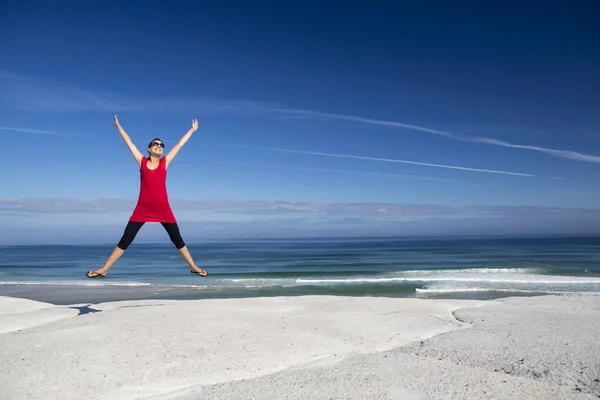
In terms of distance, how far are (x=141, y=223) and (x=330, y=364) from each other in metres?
5.28

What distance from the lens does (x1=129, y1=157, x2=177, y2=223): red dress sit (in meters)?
3.40

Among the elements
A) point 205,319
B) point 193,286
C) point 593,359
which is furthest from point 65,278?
point 593,359

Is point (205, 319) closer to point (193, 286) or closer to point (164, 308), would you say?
point (164, 308)

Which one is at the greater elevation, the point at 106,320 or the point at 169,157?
the point at 169,157

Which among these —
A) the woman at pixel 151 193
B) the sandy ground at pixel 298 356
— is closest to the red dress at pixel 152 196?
the woman at pixel 151 193

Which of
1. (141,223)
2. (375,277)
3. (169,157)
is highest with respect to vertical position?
(169,157)

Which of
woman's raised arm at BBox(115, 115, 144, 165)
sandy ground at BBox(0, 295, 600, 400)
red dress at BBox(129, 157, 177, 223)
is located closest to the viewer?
red dress at BBox(129, 157, 177, 223)

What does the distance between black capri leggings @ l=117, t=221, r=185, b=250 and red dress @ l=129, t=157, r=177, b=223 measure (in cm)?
6

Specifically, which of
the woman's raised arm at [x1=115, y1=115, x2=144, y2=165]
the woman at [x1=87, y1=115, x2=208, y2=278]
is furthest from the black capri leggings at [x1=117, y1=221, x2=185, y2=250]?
the woman's raised arm at [x1=115, y1=115, x2=144, y2=165]

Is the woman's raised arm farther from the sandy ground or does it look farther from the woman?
the sandy ground

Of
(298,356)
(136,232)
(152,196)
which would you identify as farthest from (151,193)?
(298,356)

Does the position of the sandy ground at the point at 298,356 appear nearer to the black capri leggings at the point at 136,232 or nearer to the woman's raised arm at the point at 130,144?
the black capri leggings at the point at 136,232

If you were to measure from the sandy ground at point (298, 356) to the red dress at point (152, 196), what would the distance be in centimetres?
377

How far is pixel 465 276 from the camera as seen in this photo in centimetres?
2820
